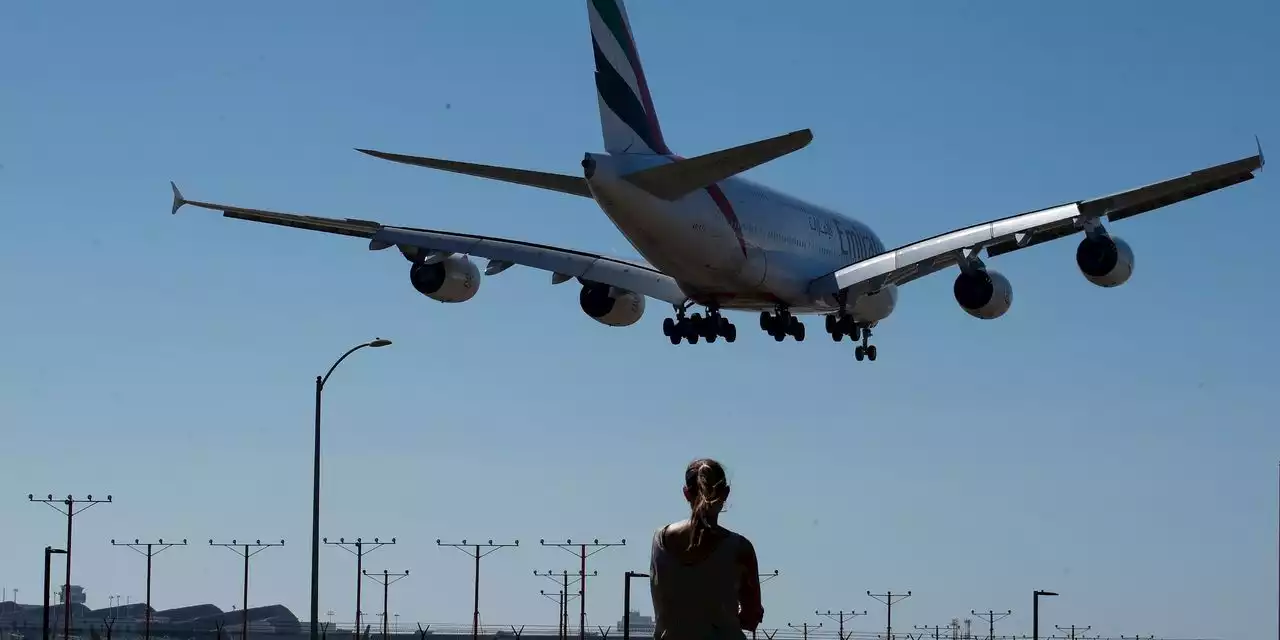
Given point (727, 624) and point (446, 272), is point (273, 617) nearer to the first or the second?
point (446, 272)

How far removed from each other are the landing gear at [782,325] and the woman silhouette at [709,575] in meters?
41.9

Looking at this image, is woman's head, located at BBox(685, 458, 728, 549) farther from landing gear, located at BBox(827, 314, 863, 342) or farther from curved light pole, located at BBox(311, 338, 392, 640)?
landing gear, located at BBox(827, 314, 863, 342)

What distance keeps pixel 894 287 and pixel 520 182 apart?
1510 cm

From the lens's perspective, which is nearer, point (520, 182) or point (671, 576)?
point (671, 576)

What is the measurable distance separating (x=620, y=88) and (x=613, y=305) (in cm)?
672

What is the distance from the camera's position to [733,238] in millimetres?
43719

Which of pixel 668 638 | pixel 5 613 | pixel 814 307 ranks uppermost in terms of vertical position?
pixel 814 307

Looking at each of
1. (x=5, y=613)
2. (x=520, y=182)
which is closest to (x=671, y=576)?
(x=520, y=182)

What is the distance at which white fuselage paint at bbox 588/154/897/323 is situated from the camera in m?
40.7

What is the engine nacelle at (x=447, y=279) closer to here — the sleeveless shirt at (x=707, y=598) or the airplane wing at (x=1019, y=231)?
the airplane wing at (x=1019, y=231)

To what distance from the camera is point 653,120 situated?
4491 cm

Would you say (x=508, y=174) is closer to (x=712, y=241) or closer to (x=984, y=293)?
(x=712, y=241)

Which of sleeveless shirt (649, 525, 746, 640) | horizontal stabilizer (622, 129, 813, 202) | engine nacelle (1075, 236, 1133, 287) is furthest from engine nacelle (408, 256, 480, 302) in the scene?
sleeveless shirt (649, 525, 746, 640)

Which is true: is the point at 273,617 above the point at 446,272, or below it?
below
